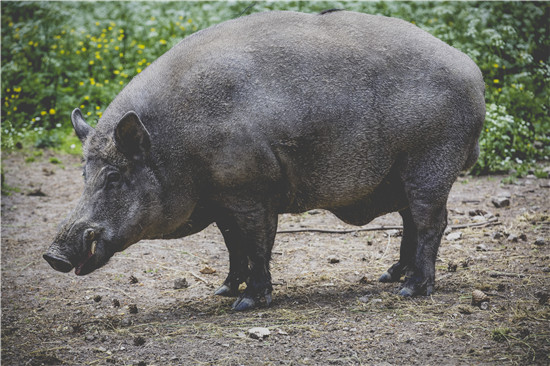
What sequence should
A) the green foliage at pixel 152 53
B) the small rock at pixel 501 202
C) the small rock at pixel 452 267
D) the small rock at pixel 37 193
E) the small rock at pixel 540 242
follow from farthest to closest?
the green foliage at pixel 152 53 < the small rock at pixel 37 193 < the small rock at pixel 501 202 < the small rock at pixel 540 242 < the small rock at pixel 452 267

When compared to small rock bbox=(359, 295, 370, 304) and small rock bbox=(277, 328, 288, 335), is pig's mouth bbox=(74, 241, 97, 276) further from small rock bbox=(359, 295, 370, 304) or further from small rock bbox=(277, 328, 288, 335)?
small rock bbox=(359, 295, 370, 304)

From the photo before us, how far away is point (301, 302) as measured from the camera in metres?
4.76

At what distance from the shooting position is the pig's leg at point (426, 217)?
15.4ft

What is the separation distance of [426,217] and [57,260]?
104 inches

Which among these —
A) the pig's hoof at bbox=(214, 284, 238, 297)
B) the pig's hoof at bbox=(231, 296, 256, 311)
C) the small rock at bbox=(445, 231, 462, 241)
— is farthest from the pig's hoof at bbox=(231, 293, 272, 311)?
the small rock at bbox=(445, 231, 462, 241)

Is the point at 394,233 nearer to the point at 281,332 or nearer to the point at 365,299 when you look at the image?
the point at 365,299

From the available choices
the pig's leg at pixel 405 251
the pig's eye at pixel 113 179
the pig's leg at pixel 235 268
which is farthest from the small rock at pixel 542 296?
the pig's eye at pixel 113 179

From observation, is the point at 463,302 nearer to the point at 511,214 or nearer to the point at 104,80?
the point at 511,214

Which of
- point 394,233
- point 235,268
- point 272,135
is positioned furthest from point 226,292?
point 394,233

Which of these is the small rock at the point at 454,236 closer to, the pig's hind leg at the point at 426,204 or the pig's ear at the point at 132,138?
the pig's hind leg at the point at 426,204

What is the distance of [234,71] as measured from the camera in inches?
177

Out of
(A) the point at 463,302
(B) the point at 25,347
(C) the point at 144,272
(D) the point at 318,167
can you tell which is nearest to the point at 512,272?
(A) the point at 463,302

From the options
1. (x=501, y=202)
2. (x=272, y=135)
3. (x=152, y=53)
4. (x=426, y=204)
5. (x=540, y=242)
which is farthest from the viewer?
(x=152, y=53)

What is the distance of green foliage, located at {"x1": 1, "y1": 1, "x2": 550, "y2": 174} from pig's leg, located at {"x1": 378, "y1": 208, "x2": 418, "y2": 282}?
368cm
